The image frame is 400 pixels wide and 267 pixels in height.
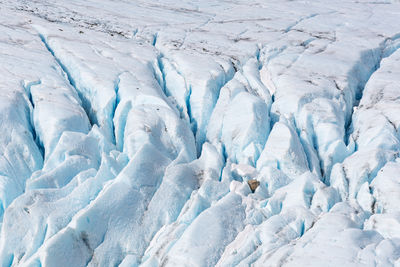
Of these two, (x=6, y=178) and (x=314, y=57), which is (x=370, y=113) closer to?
(x=314, y=57)

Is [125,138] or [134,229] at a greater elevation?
[125,138]

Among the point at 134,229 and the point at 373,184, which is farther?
the point at 373,184

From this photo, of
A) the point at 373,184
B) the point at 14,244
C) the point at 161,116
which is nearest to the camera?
the point at 14,244

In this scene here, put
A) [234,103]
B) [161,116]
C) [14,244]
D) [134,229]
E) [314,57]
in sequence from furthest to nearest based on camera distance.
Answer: [314,57] → [234,103] → [161,116] → [134,229] → [14,244]

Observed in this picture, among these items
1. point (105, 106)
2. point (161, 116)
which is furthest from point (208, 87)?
point (105, 106)

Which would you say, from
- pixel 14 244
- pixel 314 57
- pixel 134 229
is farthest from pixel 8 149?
pixel 314 57

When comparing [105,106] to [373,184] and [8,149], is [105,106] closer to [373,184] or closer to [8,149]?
[8,149]
